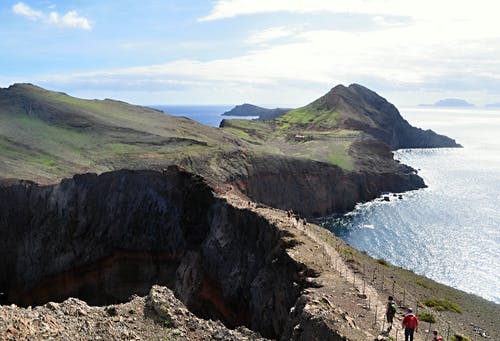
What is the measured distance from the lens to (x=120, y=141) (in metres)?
109

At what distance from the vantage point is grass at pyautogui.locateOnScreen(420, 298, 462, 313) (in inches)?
1823

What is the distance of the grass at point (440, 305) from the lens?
46.3 metres

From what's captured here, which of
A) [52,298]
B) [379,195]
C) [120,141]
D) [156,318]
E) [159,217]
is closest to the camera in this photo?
[156,318]

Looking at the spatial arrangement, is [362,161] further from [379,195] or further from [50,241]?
[50,241]

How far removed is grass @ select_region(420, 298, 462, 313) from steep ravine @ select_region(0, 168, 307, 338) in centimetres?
2675

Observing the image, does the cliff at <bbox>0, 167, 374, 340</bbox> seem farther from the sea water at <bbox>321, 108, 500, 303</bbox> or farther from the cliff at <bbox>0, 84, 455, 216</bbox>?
the sea water at <bbox>321, 108, 500, 303</bbox>

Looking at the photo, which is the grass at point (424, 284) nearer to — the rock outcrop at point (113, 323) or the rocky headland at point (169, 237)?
the rocky headland at point (169, 237)

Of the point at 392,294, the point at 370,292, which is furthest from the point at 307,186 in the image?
the point at 370,292

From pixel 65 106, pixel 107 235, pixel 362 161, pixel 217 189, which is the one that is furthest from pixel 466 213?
pixel 65 106

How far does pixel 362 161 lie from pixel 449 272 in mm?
79182

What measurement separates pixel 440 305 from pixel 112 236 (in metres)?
51.7

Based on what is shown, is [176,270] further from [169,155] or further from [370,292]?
[370,292]

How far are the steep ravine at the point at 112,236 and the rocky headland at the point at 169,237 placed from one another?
20 centimetres

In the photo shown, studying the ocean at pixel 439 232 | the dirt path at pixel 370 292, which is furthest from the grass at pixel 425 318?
the ocean at pixel 439 232
